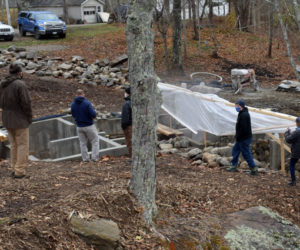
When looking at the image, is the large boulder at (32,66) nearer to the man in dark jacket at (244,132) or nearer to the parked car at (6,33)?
the parked car at (6,33)

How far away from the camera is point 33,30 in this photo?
94.2 feet

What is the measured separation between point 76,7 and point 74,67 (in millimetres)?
31546

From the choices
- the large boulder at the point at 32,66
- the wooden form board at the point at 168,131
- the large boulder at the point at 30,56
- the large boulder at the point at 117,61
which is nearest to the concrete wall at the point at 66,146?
the wooden form board at the point at 168,131

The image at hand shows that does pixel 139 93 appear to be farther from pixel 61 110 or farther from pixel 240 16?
pixel 240 16

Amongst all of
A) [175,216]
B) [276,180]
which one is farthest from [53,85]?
[175,216]

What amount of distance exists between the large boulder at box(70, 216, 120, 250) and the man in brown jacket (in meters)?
2.50

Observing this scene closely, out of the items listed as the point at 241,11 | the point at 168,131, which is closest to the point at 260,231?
the point at 168,131

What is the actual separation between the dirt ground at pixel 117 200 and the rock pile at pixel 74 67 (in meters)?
10.4

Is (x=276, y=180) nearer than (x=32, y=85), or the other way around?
(x=276, y=180)

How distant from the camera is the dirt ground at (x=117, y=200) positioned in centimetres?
473

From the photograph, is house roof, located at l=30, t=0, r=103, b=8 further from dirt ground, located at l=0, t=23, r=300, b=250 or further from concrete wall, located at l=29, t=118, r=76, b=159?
dirt ground, located at l=0, t=23, r=300, b=250

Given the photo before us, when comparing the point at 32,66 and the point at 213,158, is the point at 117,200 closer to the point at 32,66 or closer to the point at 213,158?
the point at 213,158

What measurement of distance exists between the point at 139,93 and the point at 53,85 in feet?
43.0

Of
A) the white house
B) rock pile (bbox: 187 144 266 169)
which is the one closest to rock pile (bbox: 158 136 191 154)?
rock pile (bbox: 187 144 266 169)
